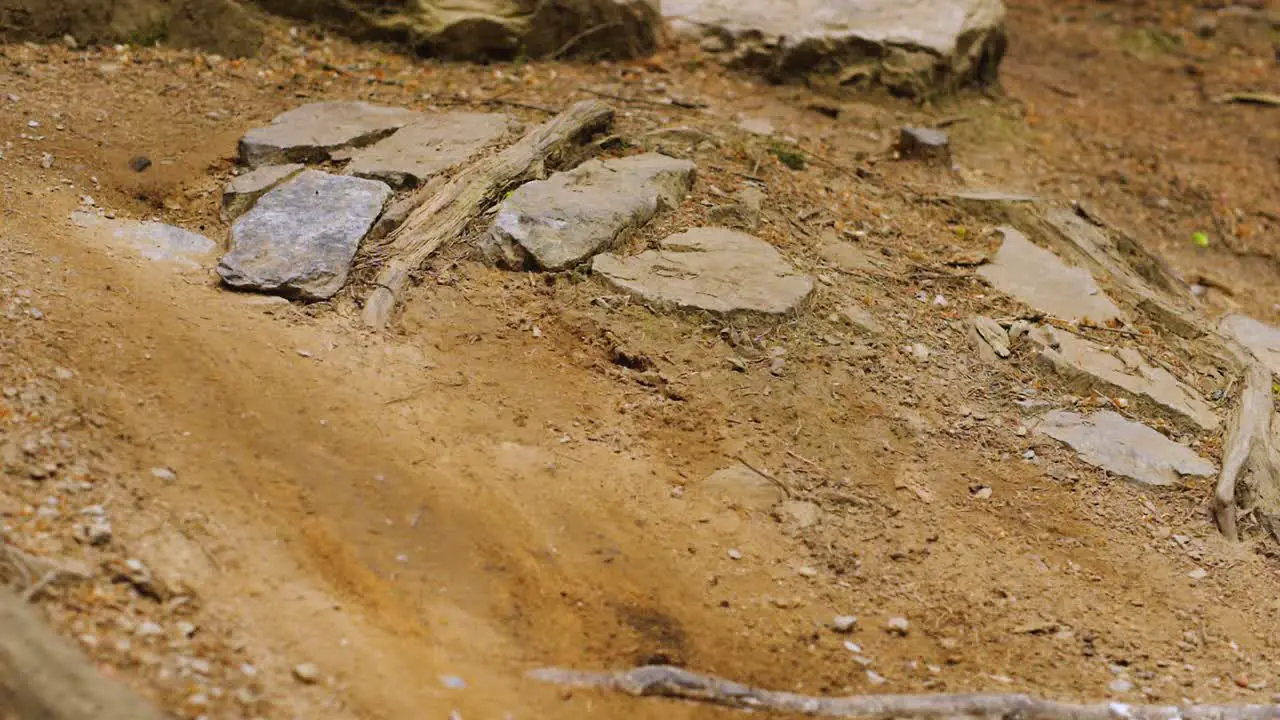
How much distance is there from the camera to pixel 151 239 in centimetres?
491

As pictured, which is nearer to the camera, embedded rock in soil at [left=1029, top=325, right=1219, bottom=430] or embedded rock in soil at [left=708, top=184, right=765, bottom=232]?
embedded rock in soil at [left=1029, top=325, right=1219, bottom=430]

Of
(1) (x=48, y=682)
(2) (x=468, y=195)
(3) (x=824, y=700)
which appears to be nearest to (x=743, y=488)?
(3) (x=824, y=700)

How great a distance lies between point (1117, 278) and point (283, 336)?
13.9 ft

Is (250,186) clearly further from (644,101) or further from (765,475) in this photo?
(765,475)

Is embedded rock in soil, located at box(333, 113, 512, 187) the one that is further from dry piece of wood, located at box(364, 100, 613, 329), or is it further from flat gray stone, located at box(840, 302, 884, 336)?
flat gray stone, located at box(840, 302, 884, 336)

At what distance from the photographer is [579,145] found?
5941mm

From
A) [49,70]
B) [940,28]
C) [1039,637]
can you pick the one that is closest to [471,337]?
[1039,637]

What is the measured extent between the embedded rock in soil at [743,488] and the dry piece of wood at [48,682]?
2.09m

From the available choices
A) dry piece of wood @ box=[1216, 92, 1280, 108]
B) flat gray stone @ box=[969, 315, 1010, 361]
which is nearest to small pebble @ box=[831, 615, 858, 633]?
flat gray stone @ box=[969, 315, 1010, 361]

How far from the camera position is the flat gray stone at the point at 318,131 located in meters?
5.62

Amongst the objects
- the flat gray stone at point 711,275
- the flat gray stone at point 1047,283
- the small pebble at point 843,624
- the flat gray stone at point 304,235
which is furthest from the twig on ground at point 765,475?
the flat gray stone at point 1047,283

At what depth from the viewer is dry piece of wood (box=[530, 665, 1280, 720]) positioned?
11.5 feet

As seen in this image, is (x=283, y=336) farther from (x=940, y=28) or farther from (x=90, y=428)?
(x=940, y=28)

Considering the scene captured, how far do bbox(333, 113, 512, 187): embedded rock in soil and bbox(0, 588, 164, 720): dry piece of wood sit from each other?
2941 mm
